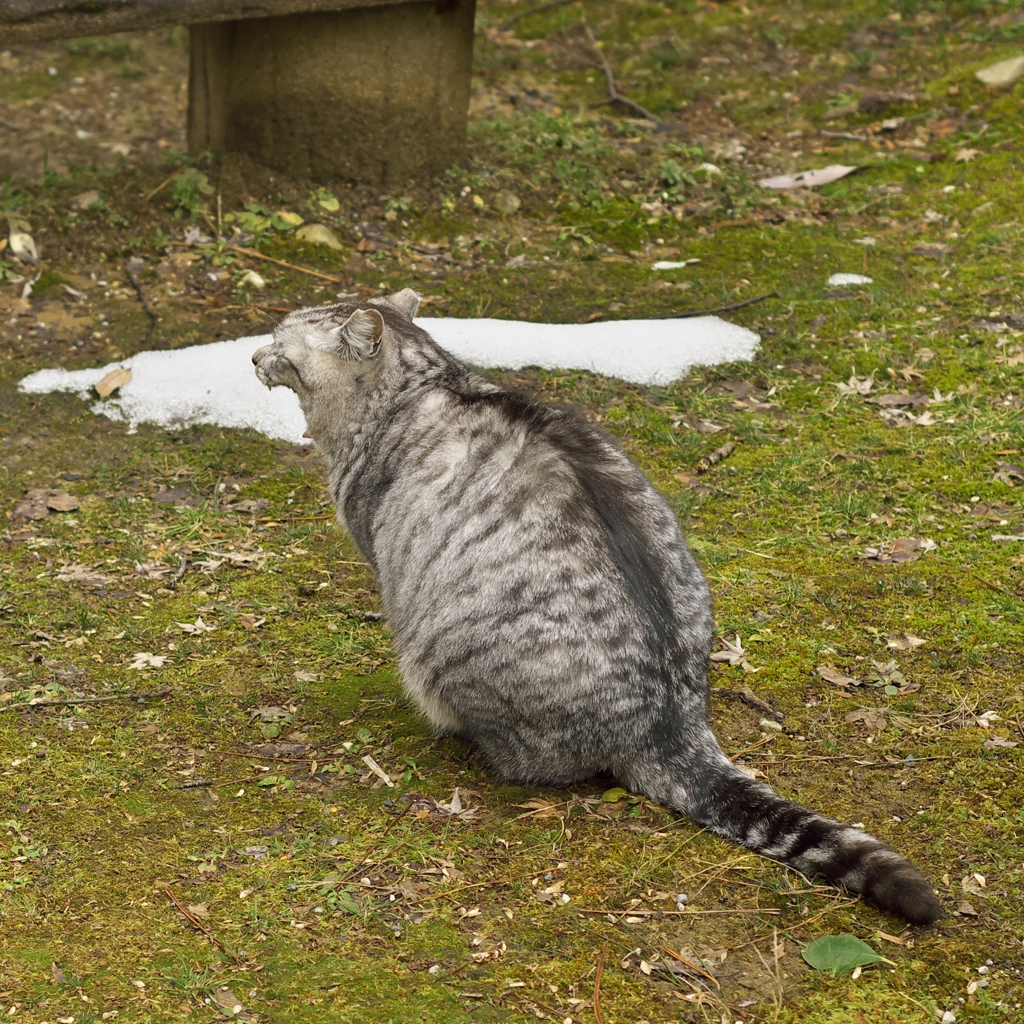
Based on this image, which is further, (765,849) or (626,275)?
(626,275)

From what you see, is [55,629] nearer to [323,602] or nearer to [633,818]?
[323,602]

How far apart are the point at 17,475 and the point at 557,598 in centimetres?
344

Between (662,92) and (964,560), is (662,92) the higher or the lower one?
the higher one

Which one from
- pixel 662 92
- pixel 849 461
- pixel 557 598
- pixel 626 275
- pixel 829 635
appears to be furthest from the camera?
pixel 662 92

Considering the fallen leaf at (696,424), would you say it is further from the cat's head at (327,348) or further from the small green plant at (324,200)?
the small green plant at (324,200)

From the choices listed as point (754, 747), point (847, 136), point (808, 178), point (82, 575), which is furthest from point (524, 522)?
point (847, 136)

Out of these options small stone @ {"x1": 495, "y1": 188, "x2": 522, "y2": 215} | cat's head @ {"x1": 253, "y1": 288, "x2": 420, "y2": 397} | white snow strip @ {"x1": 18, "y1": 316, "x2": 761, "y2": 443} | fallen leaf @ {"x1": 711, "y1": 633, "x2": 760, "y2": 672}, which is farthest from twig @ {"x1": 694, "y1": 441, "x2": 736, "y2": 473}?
small stone @ {"x1": 495, "y1": 188, "x2": 522, "y2": 215}

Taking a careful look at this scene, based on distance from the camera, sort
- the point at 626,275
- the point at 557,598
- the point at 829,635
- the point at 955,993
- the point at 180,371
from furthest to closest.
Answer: the point at 626,275
the point at 180,371
the point at 829,635
the point at 557,598
the point at 955,993

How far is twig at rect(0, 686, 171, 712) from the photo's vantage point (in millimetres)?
4438

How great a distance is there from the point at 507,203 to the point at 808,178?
2394 mm

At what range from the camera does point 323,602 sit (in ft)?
17.5

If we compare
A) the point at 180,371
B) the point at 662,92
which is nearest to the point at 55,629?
the point at 180,371

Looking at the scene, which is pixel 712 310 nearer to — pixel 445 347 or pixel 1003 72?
pixel 445 347

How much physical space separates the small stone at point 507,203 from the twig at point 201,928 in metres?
5.91
